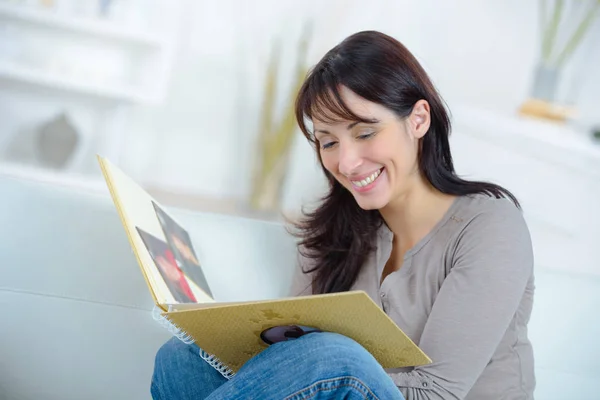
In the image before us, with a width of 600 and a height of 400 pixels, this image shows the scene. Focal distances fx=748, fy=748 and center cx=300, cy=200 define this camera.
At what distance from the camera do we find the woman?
1036 mm

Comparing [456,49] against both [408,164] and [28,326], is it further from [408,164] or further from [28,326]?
[28,326]

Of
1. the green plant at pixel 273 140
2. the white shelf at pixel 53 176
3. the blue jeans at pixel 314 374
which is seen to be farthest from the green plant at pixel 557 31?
the blue jeans at pixel 314 374

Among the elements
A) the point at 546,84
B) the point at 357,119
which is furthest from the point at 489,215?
the point at 546,84

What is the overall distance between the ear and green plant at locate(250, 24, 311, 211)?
7.41 ft

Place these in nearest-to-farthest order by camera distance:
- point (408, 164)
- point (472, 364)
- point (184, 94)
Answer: point (472, 364) → point (408, 164) → point (184, 94)

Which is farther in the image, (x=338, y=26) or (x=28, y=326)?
(x=338, y=26)

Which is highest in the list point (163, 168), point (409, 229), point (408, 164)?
point (408, 164)

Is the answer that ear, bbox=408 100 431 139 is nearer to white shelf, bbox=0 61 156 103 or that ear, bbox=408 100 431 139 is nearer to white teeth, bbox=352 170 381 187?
white teeth, bbox=352 170 381 187

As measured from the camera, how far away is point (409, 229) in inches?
52.3

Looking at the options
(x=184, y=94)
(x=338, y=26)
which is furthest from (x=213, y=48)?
(x=338, y=26)

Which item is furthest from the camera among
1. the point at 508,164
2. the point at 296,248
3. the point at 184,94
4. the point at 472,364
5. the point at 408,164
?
the point at 184,94

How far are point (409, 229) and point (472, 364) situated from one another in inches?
11.5

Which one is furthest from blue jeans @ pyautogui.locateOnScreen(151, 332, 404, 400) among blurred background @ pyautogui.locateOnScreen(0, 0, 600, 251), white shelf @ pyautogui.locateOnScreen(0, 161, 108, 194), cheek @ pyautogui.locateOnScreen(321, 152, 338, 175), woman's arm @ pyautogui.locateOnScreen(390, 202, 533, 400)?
blurred background @ pyautogui.locateOnScreen(0, 0, 600, 251)

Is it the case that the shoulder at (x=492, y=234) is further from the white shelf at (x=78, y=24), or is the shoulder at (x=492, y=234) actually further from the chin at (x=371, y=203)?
the white shelf at (x=78, y=24)
